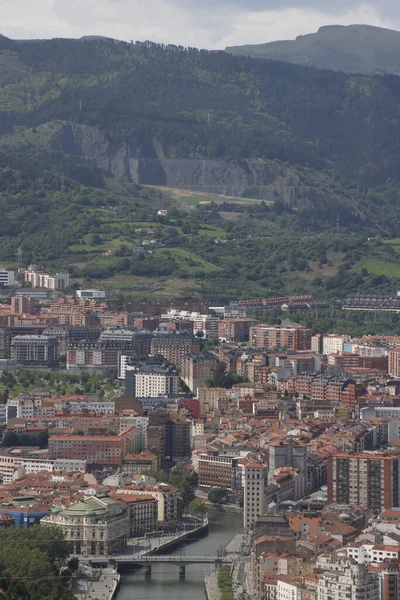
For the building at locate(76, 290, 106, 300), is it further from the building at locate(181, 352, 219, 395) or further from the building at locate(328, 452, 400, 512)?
the building at locate(328, 452, 400, 512)

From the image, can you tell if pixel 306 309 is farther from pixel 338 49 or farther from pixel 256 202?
pixel 338 49

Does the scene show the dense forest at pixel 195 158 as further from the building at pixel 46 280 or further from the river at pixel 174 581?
the river at pixel 174 581

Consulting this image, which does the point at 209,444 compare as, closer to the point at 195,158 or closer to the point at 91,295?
the point at 91,295

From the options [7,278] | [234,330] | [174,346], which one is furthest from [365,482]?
[7,278]

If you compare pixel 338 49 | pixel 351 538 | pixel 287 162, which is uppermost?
pixel 338 49

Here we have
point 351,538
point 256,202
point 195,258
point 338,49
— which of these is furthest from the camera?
point 338,49

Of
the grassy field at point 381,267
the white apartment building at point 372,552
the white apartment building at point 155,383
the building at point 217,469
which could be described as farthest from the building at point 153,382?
the grassy field at point 381,267

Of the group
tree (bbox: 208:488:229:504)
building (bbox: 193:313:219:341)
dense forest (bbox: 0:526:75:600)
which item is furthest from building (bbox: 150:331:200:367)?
dense forest (bbox: 0:526:75:600)

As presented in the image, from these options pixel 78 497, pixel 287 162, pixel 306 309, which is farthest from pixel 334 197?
pixel 78 497
